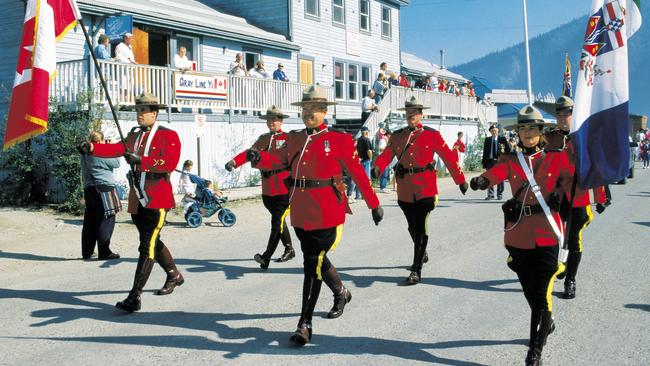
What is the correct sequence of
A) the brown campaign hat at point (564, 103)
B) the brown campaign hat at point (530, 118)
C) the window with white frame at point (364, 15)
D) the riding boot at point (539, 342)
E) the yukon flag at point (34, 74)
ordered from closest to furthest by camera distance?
the riding boot at point (539, 342), the brown campaign hat at point (530, 118), the yukon flag at point (34, 74), the brown campaign hat at point (564, 103), the window with white frame at point (364, 15)

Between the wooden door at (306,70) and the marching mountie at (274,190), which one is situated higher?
the wooden door at (306,70)

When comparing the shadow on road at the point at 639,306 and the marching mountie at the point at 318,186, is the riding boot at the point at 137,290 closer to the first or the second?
the marching mountie at the point at 318,186

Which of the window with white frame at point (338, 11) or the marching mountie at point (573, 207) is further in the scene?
the window with white frame at point (338, 11)

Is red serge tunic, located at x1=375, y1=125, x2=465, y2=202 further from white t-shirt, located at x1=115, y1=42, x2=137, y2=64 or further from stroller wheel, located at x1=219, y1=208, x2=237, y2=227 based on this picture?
white t-shirt, located at x1=115, y1=42, x2=137, y2=64

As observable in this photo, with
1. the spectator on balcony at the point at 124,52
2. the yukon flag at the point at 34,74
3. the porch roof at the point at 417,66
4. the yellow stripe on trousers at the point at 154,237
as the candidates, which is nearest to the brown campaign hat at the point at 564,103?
the yellow stripe on trousers at the point at 154,237

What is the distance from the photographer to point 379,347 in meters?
5.13

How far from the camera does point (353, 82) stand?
2939 cm

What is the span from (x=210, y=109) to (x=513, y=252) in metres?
15.1

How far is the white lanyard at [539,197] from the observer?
4.83 m

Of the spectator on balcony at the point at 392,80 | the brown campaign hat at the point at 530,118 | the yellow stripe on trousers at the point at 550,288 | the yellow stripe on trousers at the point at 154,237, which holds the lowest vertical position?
the yellow stripe on trousers at the point at 550,288

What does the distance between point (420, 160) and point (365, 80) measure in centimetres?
2302

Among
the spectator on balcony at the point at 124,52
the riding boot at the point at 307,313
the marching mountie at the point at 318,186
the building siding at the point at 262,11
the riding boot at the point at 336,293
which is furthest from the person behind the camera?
the building siding at the point at 262,11

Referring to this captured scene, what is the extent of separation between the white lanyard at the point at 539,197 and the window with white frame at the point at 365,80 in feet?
83.1

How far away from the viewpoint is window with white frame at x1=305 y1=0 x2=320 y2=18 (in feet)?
87.4
